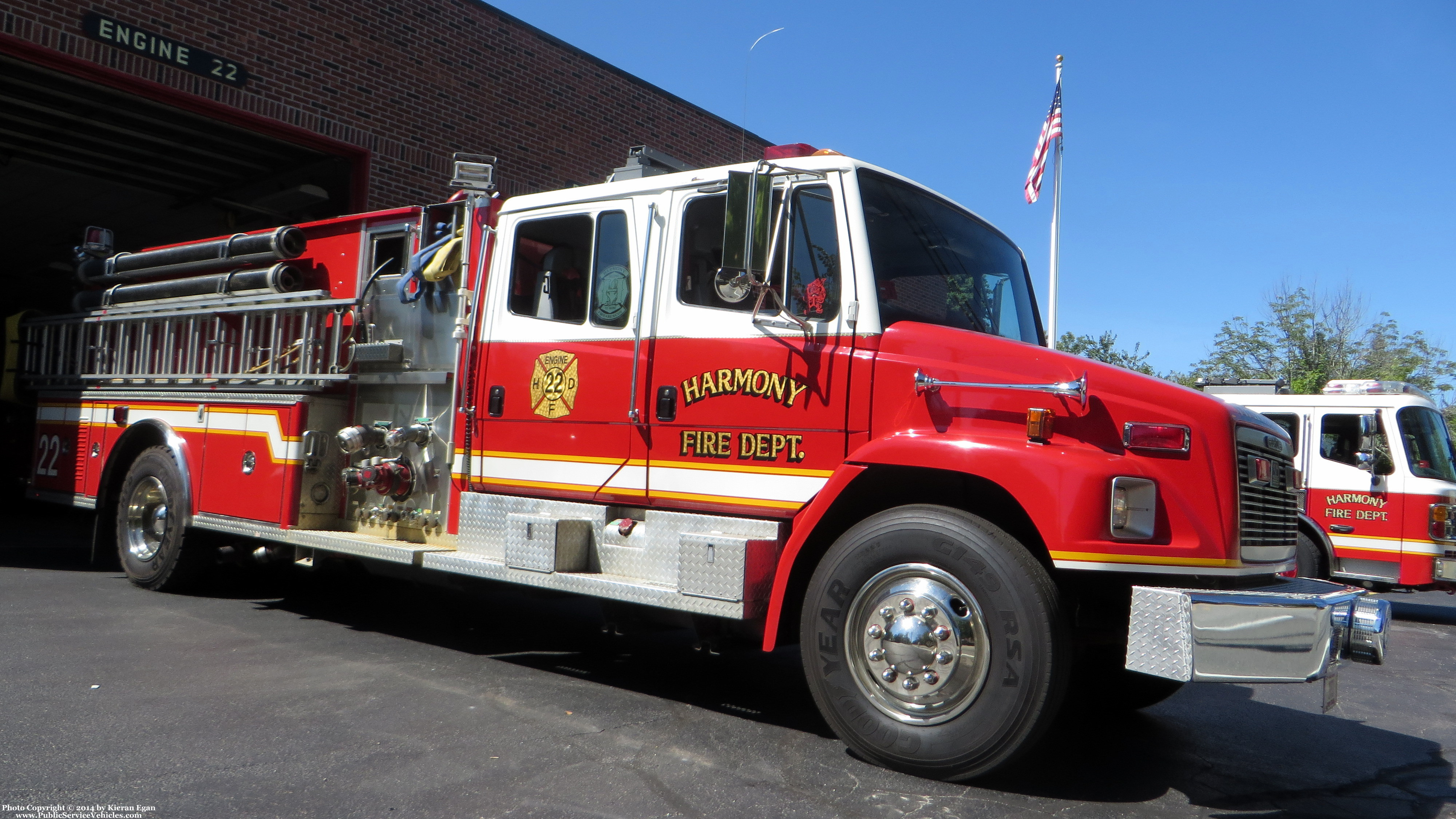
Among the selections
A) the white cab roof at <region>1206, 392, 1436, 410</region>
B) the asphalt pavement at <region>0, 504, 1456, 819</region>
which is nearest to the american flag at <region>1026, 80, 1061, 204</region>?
the white cab roof at <region>1206, 392, 1436, 410</region>

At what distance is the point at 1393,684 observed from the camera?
22.1 ft

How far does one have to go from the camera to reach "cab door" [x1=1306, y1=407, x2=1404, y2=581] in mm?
9945

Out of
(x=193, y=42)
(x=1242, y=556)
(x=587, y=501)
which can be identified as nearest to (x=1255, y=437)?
(x=1242, y=556)

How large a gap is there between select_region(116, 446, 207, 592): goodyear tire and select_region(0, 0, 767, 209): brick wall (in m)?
4.48

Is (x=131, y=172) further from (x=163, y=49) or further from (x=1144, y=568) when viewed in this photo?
(x=1144, y=568)

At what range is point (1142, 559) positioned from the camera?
3717 mm

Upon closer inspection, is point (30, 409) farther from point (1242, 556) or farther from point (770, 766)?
point (1242, 556)

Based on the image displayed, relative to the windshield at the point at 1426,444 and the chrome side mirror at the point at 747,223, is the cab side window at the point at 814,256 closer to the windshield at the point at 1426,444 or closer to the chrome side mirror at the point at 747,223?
the chrome side mirror at the point at 747,223

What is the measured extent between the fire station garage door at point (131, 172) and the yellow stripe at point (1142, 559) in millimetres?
10331

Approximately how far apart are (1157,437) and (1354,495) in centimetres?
795

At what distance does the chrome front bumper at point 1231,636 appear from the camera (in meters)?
3.47

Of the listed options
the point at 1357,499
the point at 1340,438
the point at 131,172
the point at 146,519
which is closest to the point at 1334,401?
the point at 1340,438

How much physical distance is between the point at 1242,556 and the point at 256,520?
582 centimetres

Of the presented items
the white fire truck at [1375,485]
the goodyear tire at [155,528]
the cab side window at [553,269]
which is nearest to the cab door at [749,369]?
the cab side window at [553,269]
